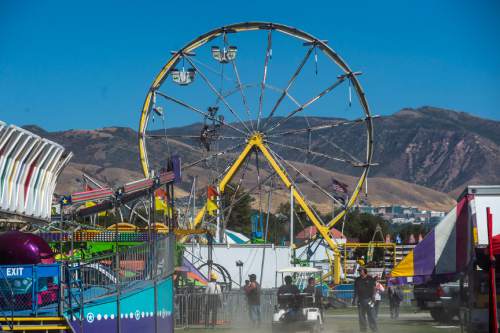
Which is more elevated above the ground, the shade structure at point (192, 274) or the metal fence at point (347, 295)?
the shade structure at point (192, 274)

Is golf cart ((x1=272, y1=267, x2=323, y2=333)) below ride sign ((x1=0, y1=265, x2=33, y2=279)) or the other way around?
below

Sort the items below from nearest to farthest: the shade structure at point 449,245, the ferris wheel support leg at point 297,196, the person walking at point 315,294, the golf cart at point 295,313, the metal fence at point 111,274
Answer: the metal fence at point 111,274, the shade structure at point 449,245, the golf cart at point 295,313, the person walking at point 315,294, the ferris wheel support leg at point 297,196

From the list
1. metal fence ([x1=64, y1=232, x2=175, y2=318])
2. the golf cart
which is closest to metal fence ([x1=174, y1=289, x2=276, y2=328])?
the golf cart

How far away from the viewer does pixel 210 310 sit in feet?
110

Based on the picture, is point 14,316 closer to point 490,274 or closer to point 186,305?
point 490,274

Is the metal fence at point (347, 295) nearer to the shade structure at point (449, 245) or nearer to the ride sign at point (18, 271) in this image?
the shade structure at point (449, 245)

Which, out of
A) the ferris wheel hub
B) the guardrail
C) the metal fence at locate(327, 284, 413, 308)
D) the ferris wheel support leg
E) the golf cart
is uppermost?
the ferris wheel hub

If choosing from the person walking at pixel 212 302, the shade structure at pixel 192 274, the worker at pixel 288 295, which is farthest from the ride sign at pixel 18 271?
the shade structure at pixel 192 274

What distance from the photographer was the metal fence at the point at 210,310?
32.5 metres

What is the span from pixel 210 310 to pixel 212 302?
0.46m

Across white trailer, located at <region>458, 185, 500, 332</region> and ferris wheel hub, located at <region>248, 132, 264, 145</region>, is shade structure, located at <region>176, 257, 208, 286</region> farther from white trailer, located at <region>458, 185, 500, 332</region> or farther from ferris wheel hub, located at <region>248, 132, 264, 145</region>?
white trailer, located at <region>458, 185, 500, 332</region>

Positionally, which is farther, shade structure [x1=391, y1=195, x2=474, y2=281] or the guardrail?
shade structure [x1=391, y1=195, x2=474, y2=281]

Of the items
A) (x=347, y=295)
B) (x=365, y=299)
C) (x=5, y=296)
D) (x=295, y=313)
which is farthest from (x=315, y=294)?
(x=347, y=295)

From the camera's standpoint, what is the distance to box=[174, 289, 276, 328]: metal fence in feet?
107
